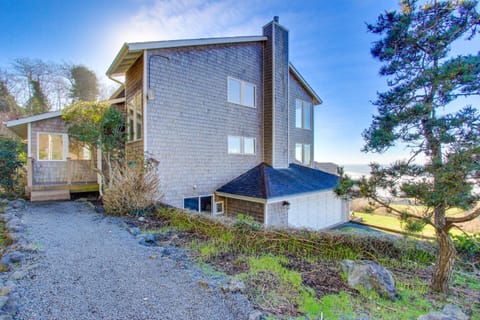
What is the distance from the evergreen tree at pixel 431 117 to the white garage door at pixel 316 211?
5.88 metres

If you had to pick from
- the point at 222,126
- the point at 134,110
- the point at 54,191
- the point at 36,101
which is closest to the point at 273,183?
the point at 222,126

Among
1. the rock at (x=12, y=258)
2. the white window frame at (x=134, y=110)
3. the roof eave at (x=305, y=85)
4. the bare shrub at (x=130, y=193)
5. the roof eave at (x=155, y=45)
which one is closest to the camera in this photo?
the rock at (x=12, y=258)

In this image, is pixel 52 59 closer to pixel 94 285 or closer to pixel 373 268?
pixel 94 285

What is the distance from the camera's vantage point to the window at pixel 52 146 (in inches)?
357

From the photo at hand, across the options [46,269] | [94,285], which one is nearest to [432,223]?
[94,285]

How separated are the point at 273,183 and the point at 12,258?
746 centimetres

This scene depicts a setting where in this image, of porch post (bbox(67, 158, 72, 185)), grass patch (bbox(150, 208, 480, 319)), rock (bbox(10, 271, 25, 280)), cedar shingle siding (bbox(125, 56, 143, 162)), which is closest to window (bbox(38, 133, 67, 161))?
porch post (bbox(67, 158, 72, 185))

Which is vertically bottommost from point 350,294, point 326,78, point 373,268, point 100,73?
point 350,294

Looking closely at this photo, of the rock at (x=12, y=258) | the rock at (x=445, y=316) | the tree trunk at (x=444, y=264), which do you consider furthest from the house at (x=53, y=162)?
the tree trunk at (x=444, y=264)

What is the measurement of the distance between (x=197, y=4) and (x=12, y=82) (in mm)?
Answer: 19414

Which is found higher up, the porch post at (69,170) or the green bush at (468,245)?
the porch post at (69,170)

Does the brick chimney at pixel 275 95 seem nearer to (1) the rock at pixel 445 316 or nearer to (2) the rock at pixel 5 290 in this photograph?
(1) the rock at pixel 445 316

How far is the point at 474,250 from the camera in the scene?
12.0 feet

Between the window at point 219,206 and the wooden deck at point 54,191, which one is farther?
the window at point 219,206
